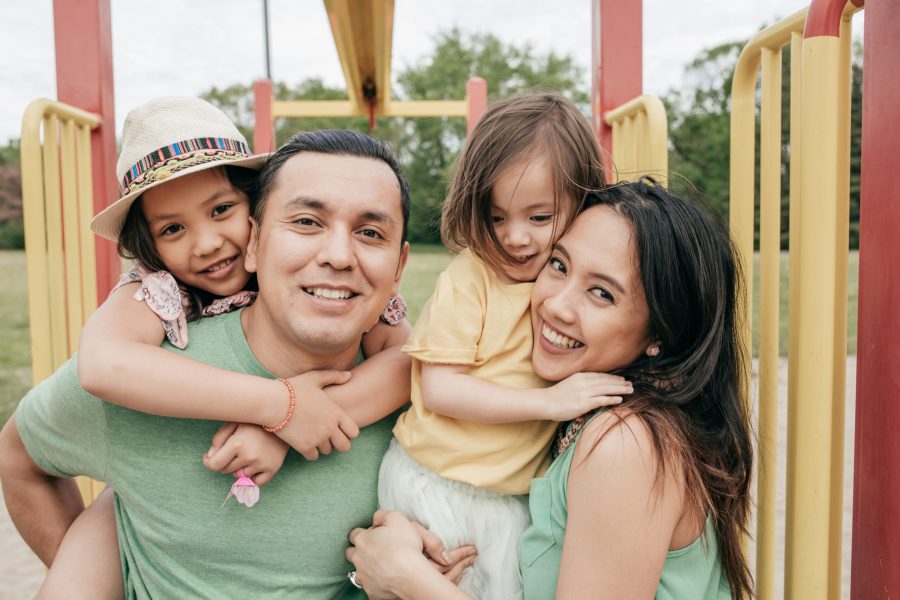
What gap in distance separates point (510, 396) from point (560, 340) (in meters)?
0.15

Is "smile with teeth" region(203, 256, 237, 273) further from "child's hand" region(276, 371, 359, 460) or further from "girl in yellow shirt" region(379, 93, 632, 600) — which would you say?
"girl in yellow shirt" region(379, 93, 632, 600)

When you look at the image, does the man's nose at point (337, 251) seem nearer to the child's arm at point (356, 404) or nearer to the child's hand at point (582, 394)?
the child's arm at point (356, 404)

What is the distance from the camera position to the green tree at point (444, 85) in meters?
31.4

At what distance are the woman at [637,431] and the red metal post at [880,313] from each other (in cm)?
31

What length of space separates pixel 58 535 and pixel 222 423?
2.11 ft

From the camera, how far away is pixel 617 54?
296cm

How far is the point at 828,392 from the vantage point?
1350 mm

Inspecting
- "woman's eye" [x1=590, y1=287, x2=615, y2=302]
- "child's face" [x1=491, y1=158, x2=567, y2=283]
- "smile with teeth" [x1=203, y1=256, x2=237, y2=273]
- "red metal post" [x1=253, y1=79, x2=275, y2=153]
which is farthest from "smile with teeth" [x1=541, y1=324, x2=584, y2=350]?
"red metal post" [x1=253, y1=79, x2=275, y2=153]

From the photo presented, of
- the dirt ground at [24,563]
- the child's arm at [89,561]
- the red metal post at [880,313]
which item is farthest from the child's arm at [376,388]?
the dirt ground at [24,563]

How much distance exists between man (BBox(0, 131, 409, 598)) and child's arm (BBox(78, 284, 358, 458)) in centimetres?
13

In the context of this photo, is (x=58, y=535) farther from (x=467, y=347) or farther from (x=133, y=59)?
(x=133, y=59)

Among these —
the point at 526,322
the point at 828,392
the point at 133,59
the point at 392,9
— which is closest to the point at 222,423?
the point at 526,322

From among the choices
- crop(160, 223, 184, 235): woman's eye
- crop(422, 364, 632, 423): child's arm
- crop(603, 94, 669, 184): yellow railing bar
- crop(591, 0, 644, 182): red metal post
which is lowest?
crop(422, 364, 632, 423): child's arm

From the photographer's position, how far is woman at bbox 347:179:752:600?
1366 millimetres
